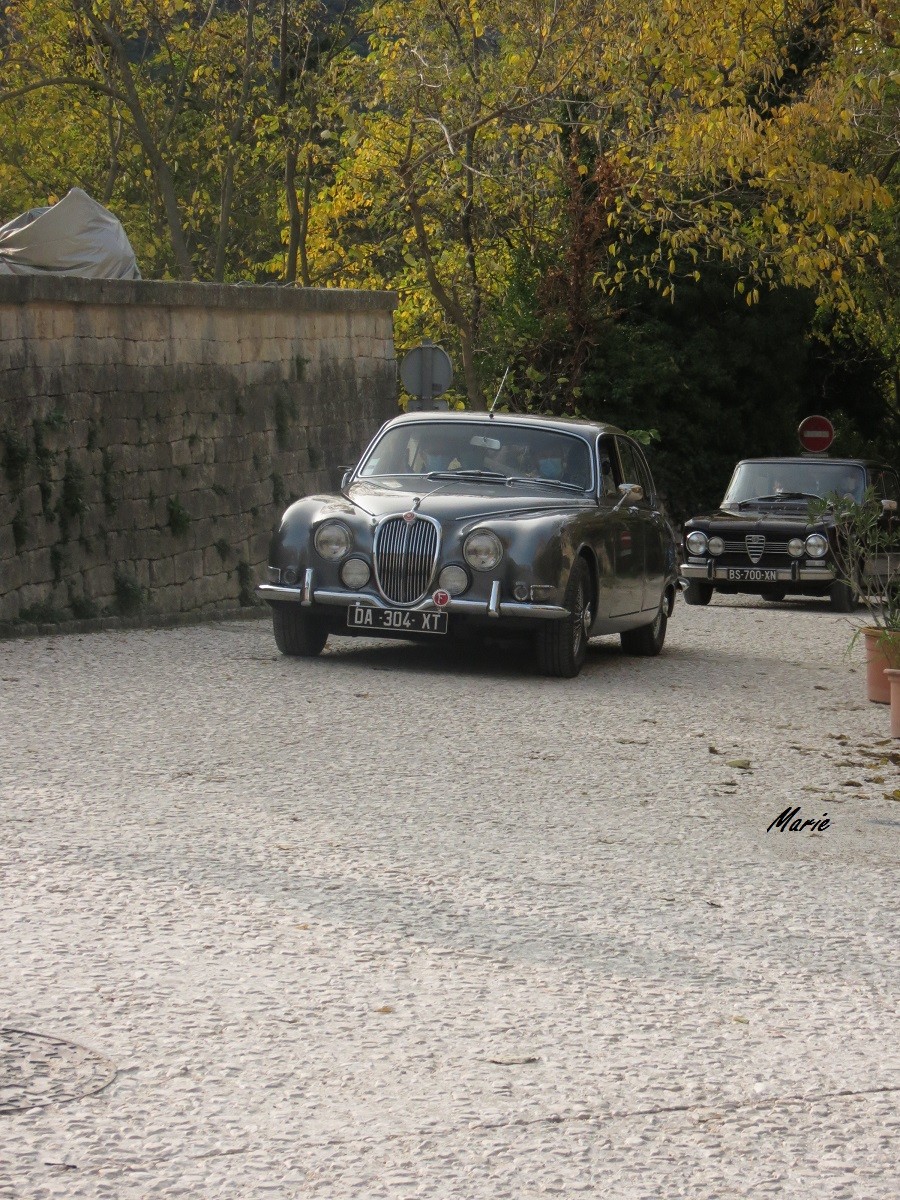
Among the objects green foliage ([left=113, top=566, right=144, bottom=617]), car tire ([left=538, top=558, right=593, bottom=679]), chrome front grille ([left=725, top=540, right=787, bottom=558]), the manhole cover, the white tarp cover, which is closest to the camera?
the manhole cover

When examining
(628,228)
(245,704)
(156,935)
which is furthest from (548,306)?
(156,935)

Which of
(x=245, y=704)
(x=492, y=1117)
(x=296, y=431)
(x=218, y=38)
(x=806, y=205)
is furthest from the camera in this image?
(x=218, y=38)

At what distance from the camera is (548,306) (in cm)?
2939

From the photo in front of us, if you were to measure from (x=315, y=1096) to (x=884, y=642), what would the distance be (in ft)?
23.2

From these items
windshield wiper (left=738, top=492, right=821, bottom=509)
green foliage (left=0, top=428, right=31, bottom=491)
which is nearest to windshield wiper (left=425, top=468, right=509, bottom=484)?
green foliage (left=0, top=428, right=31, bottom=491)

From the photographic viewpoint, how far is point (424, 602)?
1138 cm

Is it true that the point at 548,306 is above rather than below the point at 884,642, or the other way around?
above

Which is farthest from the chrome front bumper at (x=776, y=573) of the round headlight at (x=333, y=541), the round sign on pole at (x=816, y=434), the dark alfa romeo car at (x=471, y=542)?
the round sign on pole at (x=816, y=434)

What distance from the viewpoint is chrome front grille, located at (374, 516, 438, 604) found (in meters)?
11.4

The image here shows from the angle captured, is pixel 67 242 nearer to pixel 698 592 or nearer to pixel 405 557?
pixel 405 557

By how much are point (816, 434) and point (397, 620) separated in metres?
22.0

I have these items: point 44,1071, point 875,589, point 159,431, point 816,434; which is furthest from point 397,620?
point 816,434

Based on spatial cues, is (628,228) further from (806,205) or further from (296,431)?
(296,431)

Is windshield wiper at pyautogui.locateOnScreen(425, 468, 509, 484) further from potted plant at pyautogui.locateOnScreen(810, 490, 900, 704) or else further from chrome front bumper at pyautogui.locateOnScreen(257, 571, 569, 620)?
potted plant at pyautogui.locateOnScreen(810, 490, 900, 704)
